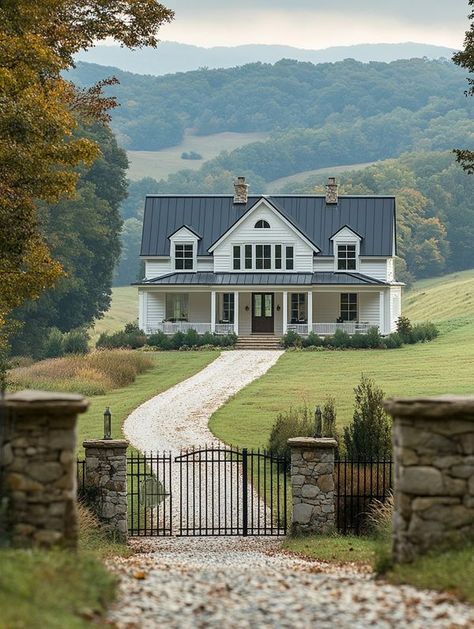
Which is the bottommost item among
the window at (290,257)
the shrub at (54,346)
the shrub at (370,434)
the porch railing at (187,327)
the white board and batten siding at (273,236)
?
the shrub at (370,434)

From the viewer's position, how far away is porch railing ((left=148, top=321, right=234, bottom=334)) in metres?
59.5

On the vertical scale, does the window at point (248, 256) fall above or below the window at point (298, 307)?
above

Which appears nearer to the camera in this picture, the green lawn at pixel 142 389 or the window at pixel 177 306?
the green lawn at pixel 142 389

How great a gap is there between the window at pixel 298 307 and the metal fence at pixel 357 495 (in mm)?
40067

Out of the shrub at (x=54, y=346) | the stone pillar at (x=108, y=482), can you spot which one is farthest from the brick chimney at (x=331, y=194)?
the stone pillar at (x=108, y=482)

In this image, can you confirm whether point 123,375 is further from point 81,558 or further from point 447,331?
point 81,558

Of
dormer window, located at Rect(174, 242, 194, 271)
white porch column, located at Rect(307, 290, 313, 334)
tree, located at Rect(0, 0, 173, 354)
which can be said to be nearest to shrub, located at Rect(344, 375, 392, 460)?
tree, located at Rect(0, 0, 173, 354)

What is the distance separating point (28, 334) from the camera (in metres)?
62.8

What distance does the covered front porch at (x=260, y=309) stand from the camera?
60.4 m

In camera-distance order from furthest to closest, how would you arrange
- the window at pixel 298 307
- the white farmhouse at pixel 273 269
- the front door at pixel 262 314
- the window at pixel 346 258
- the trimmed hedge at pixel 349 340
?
1. the window at pixel 346 258
2. the window at pixel 298 307
3. the front door at pixel 262 314
4. the white farmhouse at pixel 273 269
5. the trimmed hedge at pixel 349 340

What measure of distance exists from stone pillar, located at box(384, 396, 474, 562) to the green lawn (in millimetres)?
18005

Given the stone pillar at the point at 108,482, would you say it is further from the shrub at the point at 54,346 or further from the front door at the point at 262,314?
the front door at the point at 262,314

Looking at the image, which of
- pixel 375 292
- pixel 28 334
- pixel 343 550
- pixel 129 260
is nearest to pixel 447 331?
pixel 375 292

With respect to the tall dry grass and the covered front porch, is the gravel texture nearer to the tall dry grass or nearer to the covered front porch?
the tall dry grass
